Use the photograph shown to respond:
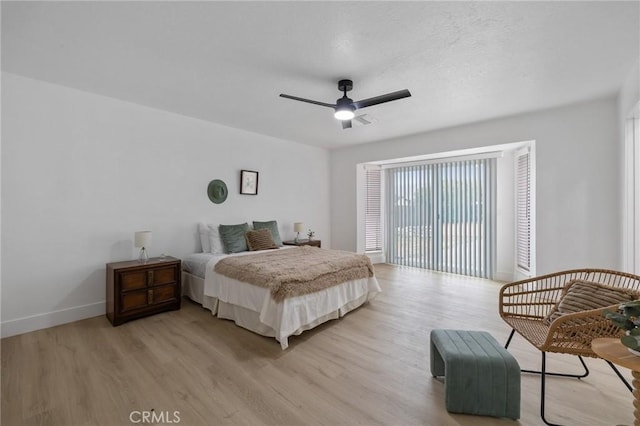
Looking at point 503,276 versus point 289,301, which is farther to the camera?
point 503,276

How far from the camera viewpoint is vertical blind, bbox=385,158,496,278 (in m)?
5.10

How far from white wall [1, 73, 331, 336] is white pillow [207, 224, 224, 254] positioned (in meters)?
0.26

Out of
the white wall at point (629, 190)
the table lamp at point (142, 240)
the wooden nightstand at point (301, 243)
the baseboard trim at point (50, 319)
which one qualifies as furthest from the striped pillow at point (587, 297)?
the baseboard trim at point (50, 319)

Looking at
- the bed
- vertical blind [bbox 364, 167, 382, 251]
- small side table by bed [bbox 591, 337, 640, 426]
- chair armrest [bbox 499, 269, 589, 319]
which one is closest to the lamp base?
the bed

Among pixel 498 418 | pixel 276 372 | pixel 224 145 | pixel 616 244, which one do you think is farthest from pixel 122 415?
pixel 616 244

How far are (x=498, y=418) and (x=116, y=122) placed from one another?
4757 mm

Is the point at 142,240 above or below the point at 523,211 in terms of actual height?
below

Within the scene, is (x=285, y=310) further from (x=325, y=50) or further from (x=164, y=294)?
(x=325, y=50)

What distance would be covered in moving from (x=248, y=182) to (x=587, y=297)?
4.47 metres

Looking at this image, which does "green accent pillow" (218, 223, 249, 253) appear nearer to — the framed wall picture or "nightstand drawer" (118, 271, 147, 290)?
the framed wall picture

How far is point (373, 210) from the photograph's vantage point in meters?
6.43

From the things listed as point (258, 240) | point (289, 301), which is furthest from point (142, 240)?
point (289, 301)

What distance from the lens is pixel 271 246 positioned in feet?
14.6

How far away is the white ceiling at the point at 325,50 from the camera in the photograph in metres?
1.88
